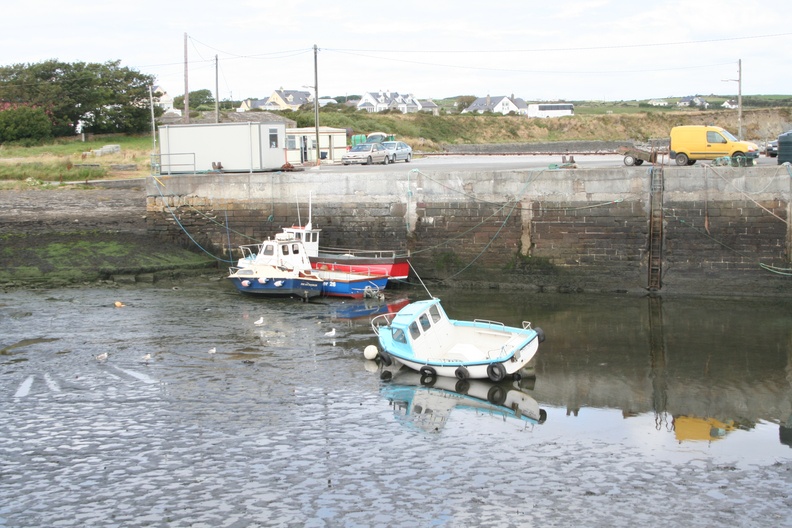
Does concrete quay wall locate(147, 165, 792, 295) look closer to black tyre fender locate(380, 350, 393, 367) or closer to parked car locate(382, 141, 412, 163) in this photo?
black tyre fender locate(380, 350, 393, 367)

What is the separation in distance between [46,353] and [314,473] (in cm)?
924

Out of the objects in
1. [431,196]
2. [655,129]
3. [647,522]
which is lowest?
[647,522]

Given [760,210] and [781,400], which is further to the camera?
[760,210]

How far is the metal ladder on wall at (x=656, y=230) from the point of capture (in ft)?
81.7

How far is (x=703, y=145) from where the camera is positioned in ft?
94.5

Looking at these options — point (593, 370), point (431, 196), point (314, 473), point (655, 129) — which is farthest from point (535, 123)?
point (314, 473)

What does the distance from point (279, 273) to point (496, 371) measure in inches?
404

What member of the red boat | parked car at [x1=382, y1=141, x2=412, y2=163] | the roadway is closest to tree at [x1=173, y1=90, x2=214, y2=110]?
the roadway

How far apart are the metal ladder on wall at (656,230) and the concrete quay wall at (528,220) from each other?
4.9 inches

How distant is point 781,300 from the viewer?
23500 millimetres

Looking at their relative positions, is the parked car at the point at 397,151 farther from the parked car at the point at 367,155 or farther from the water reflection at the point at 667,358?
the water reflection at the point at 667,358

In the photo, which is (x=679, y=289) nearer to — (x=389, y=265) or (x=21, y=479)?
(x=389, y=265)

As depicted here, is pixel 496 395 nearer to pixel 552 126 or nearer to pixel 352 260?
pixel 352 260

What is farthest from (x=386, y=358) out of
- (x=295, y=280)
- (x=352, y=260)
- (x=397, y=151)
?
(x=397, y=151)
